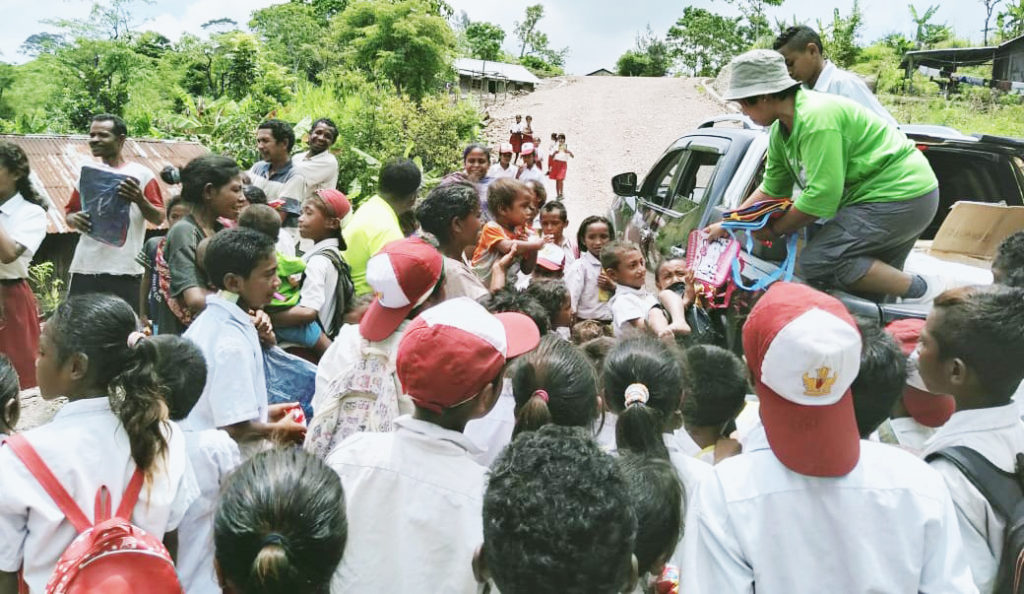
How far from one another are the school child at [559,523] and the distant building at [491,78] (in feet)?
150

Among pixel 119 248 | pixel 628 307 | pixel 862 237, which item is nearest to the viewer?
pixel 862 237

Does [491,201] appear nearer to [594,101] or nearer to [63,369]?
[63,369]

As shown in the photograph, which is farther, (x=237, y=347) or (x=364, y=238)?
(x=364, y=238)

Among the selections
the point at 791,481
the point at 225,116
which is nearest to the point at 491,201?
the point at 791,481

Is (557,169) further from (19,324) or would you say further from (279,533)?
(279,533)

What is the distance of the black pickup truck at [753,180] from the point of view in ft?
13.5

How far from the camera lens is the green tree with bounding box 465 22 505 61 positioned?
67125mm

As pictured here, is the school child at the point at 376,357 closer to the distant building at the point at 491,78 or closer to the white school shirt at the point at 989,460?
the white school shirt at the point at 989,460

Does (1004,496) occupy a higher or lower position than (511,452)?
lower

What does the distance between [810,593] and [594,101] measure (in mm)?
40764

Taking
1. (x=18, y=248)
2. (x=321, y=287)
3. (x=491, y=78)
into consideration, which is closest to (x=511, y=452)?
(x=321, y=287)

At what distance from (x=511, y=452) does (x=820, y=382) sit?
68cm

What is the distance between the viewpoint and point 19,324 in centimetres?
429

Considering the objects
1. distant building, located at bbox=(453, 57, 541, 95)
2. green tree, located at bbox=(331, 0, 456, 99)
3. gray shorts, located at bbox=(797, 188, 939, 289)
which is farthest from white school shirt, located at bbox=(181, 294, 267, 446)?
distant building, located at bbox=(453, 57, 541, 95)
